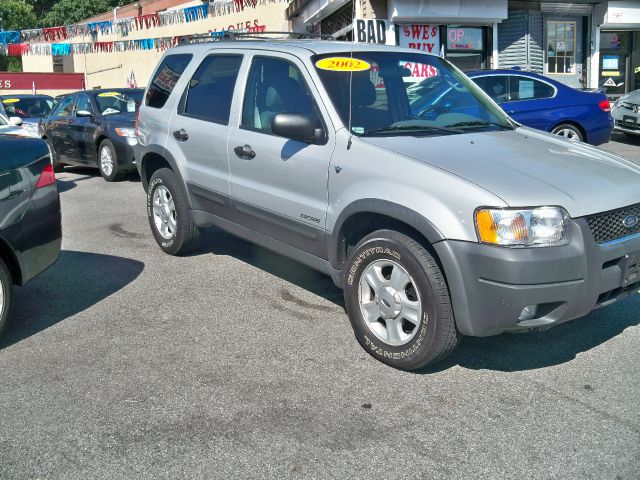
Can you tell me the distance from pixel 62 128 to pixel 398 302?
1024 centimetres

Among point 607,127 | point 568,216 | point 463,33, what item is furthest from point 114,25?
point 568,216

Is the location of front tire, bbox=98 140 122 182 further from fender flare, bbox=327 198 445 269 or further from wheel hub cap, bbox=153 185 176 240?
fender flare, bbox=327 198 445 269

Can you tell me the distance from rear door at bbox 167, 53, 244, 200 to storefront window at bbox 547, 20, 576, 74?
49.2ft

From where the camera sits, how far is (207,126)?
5555mm

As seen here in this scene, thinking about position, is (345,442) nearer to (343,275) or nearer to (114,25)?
(343,275)

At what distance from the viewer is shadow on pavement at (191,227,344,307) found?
5.54m

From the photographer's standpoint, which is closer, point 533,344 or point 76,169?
point 533,344

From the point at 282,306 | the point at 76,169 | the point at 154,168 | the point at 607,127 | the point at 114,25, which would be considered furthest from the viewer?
the point at 114,25

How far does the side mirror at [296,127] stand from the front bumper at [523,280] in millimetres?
1234

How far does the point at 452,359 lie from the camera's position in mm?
4191

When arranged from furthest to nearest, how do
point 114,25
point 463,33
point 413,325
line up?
point 114,25, point 463,33, point 413,325

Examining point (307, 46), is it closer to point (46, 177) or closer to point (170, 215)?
point (46, 177)

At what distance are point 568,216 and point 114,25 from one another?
98.0ft

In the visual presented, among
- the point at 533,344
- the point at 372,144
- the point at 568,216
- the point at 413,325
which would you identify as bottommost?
the point at 533,344
